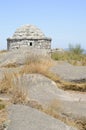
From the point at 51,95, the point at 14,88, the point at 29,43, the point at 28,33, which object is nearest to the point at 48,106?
the point at 14,88

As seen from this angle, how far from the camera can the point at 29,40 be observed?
32281mm

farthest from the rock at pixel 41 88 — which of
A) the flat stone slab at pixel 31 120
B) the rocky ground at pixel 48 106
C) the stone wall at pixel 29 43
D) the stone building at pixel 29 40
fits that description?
the stone wall at pixel 29 43

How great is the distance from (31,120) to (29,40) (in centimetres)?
2686

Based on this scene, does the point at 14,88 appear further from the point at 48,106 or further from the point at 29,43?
the point at 29,43

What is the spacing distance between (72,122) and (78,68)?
18.4 feet

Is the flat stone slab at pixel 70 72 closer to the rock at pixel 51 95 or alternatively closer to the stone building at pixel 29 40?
the rock at pixel 51 95

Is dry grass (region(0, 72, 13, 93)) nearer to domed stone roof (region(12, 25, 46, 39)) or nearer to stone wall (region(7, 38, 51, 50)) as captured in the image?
stone wall (region(7, 38, 51, 50))

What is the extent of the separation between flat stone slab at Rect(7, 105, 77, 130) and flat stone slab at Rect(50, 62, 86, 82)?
161 inches

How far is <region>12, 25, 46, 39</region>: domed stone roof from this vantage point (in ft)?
107

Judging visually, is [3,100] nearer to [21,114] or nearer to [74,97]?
[21,114]

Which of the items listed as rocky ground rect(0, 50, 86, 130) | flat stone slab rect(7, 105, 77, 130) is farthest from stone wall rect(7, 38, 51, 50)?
flat stone slab rect(7, 105, 77, 130)

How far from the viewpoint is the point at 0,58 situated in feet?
48.6

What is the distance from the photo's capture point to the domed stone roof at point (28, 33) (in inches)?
1287

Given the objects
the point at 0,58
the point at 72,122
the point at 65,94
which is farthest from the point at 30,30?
the point at 72,122
